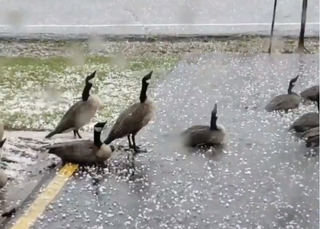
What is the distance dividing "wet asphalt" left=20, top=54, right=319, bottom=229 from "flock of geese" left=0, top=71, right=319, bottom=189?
0.19 ft

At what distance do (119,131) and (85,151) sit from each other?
0.18 m

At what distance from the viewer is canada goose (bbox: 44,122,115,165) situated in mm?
2645

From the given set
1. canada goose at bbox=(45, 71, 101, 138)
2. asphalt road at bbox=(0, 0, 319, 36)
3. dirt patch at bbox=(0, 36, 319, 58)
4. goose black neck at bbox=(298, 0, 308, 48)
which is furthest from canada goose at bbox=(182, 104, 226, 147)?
asphalt road at bbox=(0, 0, 319, 36)

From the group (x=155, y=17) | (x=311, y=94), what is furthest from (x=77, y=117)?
(x=155, y=17)

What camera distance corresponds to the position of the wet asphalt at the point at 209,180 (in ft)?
7.22

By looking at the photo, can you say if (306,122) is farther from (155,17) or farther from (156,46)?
(155,17)

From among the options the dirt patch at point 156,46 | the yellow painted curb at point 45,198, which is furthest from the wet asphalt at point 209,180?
the dirt patch at point 156,46

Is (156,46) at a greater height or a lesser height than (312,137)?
lesser

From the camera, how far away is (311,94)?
3244mm

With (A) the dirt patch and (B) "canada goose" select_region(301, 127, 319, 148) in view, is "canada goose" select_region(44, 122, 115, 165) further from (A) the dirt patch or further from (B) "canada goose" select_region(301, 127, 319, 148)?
(A) the dirt patch

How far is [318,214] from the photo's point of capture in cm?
220

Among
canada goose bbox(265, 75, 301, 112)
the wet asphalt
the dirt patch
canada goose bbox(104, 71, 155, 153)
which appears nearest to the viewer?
the wet asphalt

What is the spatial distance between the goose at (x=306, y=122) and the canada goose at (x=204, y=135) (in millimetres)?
304

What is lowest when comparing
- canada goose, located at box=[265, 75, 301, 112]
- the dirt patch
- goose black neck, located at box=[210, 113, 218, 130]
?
the dirt patch
